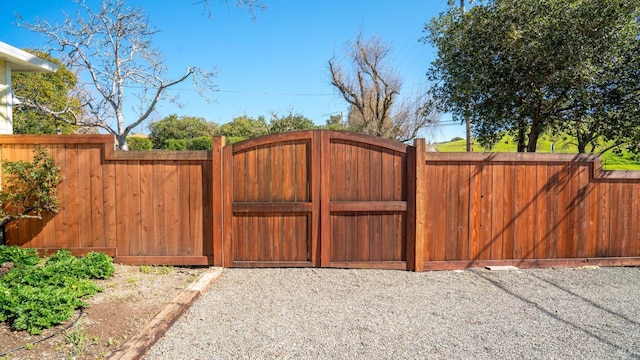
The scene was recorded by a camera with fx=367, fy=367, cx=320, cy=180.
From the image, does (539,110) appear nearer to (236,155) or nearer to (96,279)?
(236,155)

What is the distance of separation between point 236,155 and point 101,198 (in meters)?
1.76

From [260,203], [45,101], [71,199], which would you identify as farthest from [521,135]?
[45,101]

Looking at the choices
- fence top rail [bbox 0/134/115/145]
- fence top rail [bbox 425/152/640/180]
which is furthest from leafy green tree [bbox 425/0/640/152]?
fence top rail [bbox 0/134/115/145]

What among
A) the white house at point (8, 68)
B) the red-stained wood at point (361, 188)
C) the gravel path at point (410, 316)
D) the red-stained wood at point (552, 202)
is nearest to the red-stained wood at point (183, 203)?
the gravel path at point (410, 316)

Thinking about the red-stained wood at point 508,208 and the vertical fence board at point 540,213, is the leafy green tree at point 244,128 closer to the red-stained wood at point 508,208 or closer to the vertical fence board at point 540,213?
the red-stained wood at point 508,208

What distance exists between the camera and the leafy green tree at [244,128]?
19562 mm

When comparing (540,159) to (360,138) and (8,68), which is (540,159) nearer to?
(360,138)

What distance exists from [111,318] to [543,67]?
253 inches

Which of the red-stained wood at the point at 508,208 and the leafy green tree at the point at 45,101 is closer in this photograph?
the red-stained wood at the point at 508,208

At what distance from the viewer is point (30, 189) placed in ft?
14.3

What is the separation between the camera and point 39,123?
1345 centimetres

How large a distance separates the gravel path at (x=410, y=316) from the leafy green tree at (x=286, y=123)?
15192 millimetres

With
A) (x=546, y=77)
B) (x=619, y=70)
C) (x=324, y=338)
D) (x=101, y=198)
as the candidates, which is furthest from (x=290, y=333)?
(x=619, y=70)

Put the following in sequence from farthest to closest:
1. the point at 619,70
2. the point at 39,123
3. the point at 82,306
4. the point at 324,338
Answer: the point at 39,123 < the point at 619,70 < the point at 82,306 < the point at 324,338
